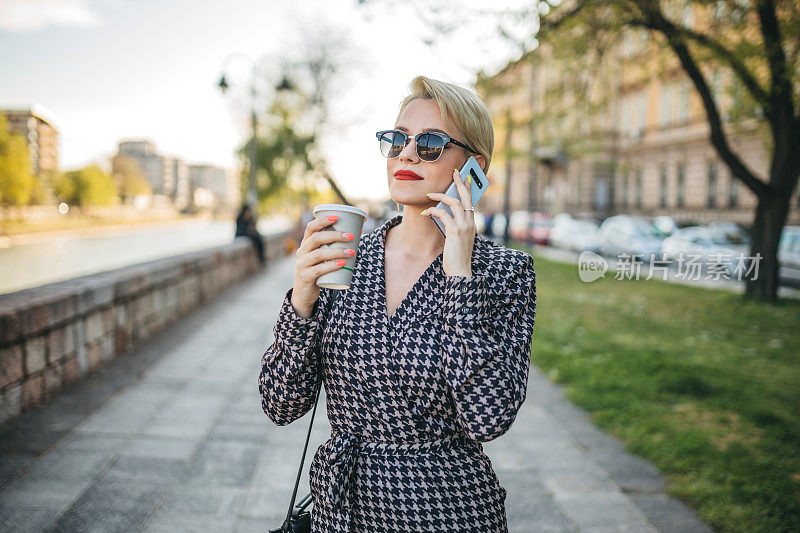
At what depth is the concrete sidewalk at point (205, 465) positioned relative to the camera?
326 centimetres

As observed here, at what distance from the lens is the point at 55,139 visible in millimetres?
8297

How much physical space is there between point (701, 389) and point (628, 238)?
1873cm

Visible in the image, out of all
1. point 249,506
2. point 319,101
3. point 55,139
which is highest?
point 319,101

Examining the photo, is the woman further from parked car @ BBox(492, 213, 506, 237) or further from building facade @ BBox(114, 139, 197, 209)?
building facade @ BBox(114, 139, 197, 209)

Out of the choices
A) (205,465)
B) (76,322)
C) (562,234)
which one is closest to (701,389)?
(205,465)

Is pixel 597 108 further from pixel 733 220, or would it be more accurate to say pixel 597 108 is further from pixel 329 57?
pixel 329 57

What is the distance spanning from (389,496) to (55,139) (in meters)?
8.69

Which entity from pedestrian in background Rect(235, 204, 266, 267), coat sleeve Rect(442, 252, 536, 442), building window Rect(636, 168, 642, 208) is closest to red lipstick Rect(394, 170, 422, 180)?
coat sleeve Rect(442, 252, 536, 442)

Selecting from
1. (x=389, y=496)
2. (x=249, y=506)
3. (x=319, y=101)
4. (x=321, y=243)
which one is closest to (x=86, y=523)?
(x=249, y=506)

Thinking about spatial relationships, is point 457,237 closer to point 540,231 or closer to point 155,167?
point 540,231

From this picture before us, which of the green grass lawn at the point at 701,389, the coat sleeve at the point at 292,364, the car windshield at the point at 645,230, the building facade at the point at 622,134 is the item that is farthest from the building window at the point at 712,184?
the coat sleeve at the point at 292,364

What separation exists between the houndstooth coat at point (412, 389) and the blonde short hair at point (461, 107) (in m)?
0.38

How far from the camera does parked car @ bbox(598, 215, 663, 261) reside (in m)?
22.5

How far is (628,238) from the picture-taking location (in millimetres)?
23578
